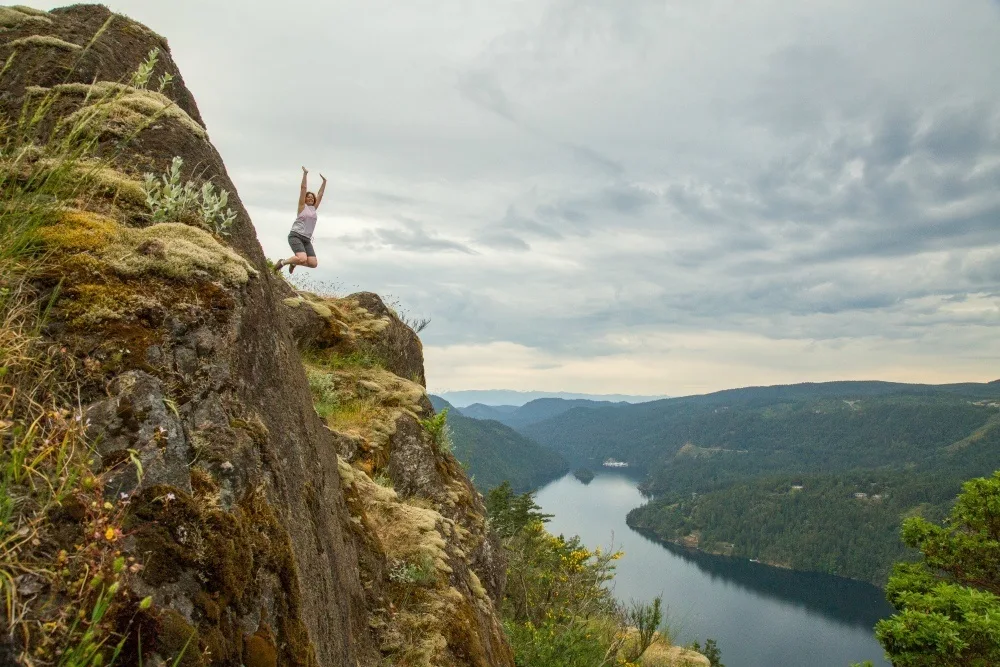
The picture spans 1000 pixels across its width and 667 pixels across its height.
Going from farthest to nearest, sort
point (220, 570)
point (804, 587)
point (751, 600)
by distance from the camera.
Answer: point (804, 587) < point (751, 600) < point (220, 570)

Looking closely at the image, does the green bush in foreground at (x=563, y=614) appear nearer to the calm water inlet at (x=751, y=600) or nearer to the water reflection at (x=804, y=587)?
the calm water inlet at (x=751, y=600)

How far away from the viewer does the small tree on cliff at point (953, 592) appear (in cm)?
1239

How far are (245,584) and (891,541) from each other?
220m

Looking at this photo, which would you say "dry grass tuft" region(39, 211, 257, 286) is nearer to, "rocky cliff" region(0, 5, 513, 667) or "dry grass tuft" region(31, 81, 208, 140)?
"rocky cliff" region(0, 5, 513, 667)

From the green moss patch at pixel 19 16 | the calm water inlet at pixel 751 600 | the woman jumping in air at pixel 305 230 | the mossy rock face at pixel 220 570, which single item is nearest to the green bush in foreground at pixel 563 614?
the mossy rock face at pixel 220 570

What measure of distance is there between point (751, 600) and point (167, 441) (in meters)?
162

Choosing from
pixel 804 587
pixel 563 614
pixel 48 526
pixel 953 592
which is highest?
pixel 48 526

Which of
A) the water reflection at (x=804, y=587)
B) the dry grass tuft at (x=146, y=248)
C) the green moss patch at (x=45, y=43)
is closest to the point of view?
the dry grass tuft at (x=146, y=248)

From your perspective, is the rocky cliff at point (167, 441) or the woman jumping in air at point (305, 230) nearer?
the rocky cliff at point (167, 441)

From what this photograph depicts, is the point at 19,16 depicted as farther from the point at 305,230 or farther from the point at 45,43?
the point at 305,230

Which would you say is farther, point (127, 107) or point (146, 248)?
point (127, 107)

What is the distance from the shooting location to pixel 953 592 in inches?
540

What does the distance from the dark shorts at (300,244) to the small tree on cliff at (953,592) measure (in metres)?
15.4

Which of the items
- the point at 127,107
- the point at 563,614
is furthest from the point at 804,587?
the point at 127,107
